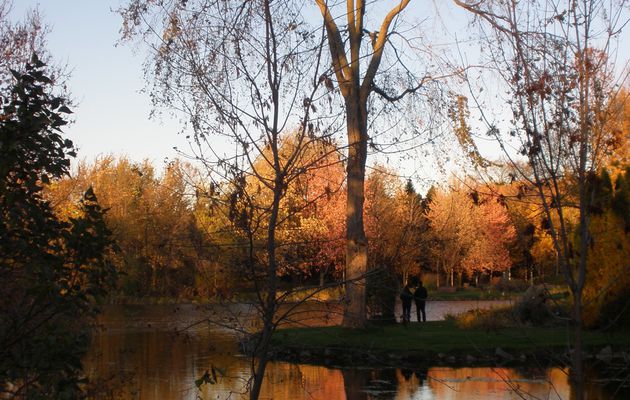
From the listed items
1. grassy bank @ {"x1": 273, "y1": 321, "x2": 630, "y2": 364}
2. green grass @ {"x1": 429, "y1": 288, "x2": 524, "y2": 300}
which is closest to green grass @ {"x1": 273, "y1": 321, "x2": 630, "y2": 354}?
grassy bank @ {"x1": 273, "y1": 321, "x2": 630, "y2": 364}

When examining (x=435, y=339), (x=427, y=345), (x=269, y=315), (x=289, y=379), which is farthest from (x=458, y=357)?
(x=269, y=315)

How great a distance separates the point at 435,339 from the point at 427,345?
45.0 inches

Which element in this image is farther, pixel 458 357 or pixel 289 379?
pixel 458 357

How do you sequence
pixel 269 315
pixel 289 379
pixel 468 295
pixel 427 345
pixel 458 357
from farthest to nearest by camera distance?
1. pixel 468 295
2. pixel 427 345
3. pixel 458 357
4. pixel 289 379
5. pixel 269 315

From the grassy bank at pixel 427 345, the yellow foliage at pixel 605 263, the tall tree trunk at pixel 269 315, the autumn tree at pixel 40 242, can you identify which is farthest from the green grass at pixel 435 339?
the tall tree trunk at pixel 269 315

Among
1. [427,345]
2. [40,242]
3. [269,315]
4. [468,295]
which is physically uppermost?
[40,242]

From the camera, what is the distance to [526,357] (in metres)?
17.2

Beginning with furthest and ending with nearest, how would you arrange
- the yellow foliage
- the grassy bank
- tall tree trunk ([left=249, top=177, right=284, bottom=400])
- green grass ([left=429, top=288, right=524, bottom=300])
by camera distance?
green grass ([left=429, top=288, right=524, bottom=300]) → the yellow foliage → the grassy bank → tall tree trunk ([left=249, top=177, right=284, bottom=400])

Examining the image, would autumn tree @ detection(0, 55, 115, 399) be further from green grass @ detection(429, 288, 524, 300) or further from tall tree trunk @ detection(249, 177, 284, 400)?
green grass @ detection(429, 288, 524, 300)

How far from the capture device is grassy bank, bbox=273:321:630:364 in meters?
17.4

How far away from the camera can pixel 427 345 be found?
60.8 feet

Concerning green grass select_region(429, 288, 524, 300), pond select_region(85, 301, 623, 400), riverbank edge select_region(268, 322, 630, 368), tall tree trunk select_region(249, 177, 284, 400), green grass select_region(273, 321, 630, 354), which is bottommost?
pond select_region(85, 301, 623, 400)

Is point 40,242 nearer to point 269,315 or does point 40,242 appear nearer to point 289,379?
point 269,315

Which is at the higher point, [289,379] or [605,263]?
[605,263]
